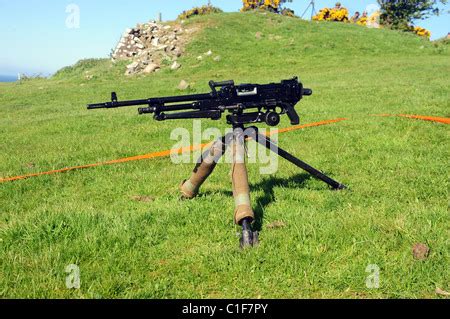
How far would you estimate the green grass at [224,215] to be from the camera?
405cm

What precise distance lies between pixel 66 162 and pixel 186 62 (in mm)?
25411

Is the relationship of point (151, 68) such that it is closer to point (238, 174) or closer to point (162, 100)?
point (162, 100)

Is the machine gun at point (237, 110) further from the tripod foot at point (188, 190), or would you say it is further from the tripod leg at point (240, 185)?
the tripod foot at point (188, 190)

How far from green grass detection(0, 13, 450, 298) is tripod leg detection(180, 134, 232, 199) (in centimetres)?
22

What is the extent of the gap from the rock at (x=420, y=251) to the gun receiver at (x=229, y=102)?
7.37ft

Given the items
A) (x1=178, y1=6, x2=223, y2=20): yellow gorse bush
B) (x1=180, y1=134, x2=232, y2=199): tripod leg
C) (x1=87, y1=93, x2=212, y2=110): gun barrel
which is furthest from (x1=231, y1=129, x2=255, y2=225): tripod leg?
(x1=178, y1=6, x2=223, y2=20): yellow gorse bush

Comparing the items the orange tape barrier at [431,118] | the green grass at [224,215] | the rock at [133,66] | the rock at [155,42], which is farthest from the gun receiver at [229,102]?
the rock at [155,42]

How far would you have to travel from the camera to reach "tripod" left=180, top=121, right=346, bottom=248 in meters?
4.64

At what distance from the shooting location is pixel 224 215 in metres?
5.56

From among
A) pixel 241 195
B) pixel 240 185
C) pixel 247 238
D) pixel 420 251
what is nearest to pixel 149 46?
pixel 240 185

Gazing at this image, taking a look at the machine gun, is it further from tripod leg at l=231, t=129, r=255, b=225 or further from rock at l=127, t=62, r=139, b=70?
rock at l=127, t=62, r=139, b=70

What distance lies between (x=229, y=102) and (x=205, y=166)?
1.01 m

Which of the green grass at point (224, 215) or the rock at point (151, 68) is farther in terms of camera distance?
the rock at point (151, 68)
